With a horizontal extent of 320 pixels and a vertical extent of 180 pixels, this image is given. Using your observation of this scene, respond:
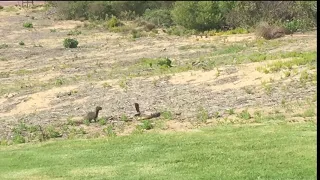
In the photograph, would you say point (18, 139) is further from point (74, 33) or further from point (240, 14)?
point (240, 14)

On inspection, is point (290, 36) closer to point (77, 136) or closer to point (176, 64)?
point (176, 64)

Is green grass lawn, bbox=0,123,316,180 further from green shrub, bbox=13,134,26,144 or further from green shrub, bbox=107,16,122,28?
green shrub, bbox=107,16,122,28

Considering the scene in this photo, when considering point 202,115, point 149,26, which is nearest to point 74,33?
point 149,26

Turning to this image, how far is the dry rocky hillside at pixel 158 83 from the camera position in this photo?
16484 millimetres

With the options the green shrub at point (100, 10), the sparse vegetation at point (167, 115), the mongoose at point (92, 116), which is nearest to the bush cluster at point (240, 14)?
the green shrub at point (100, 10)

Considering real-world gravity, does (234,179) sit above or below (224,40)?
above

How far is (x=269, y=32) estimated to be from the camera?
116ft

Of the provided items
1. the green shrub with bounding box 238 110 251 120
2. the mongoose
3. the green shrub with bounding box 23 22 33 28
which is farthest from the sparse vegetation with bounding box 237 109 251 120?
the green shrub with bounding box 23 22 33 28

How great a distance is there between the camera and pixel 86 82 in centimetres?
2334

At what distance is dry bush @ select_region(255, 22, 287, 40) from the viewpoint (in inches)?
1382

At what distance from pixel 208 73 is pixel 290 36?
542 inches

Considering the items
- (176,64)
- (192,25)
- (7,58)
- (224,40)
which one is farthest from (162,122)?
(192,25)

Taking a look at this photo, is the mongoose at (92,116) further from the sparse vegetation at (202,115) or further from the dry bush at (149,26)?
the dry bush at (149,26)

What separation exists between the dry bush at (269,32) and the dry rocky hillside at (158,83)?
66 centimetres
